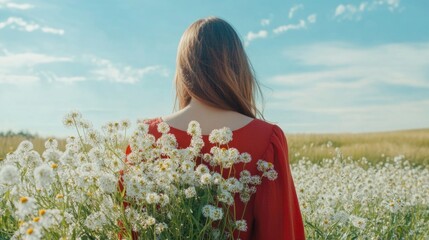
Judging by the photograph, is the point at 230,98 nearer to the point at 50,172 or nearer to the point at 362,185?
the point at 50,172

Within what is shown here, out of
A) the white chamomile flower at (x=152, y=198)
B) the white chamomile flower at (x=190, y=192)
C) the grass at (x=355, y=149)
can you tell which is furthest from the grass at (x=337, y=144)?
the white chamomile flower at (x=152, y=198)

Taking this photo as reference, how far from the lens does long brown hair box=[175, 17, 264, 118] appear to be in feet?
11.6

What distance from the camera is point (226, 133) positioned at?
318 centimetres

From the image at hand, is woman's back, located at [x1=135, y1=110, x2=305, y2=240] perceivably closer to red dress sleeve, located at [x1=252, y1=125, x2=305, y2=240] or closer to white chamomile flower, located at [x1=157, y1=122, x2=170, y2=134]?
red dress sleeve, located at [x1=252, y1=125, x2=305, y2=240]

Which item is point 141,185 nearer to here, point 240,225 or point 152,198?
point 152,198

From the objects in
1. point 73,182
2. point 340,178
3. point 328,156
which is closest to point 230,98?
point 73,182

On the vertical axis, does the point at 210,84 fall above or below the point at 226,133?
above

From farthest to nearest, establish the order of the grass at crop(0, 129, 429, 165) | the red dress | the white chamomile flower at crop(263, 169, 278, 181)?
1. the grass at crop(0, 129, 429, 165)
2. the red dress
3. the white chamomile flower at crop(263, 169, 278, 181)

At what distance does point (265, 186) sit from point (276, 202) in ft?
0.40

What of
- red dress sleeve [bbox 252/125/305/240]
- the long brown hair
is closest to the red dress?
red dress sleeve [bbox 252/125/305/240]

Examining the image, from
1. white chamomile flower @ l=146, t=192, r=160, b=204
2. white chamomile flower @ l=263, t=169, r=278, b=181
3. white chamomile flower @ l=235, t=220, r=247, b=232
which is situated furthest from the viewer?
white chamomile flower @ l=263, t=169, r=278, b=181

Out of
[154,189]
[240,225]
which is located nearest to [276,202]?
[240,225]

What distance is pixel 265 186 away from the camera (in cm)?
345

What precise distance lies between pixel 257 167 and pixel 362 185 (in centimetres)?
312
